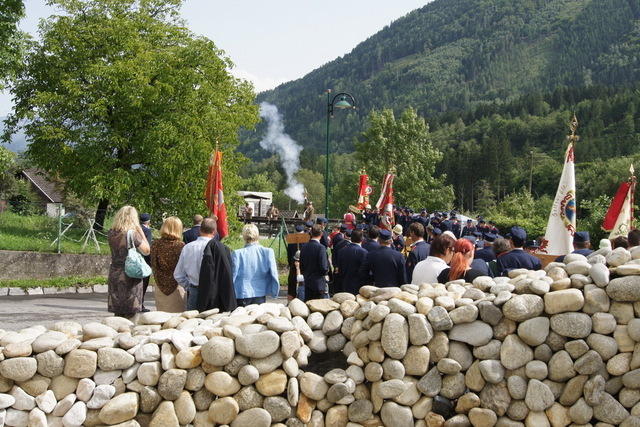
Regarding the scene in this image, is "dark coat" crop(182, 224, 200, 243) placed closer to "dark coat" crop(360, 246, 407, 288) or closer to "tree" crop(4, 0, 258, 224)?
"dark coat" crop(360, 246, 407, 288)

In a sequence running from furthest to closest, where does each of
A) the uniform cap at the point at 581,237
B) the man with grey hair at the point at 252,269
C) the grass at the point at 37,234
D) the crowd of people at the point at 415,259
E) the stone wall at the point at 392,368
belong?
the grass at the point at 37,234
the uniform cap at the point at 581,237
the man with grey hair at the point at 252,269
the crowd of people at the point at 415,259
the stone wall at the point at 392,368

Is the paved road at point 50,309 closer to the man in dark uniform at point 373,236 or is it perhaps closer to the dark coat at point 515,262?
the man in dark uniform at point 373,236

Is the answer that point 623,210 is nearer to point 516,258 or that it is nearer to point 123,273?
point 516,258

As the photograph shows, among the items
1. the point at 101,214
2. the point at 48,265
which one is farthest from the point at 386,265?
the point at 101,214

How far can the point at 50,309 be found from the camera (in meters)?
13.6

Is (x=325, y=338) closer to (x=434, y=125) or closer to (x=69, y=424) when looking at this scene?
(x=69, y=424)

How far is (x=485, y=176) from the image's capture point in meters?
99.9

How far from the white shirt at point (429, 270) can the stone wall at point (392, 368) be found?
1.50 meters

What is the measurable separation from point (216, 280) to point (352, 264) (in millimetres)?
2580

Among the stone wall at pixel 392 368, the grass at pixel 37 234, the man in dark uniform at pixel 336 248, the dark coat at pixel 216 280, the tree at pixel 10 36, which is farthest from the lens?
the tree at pixel 10 36

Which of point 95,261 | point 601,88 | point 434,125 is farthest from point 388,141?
point 601,88

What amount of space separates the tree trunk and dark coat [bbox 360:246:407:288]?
13.6 m

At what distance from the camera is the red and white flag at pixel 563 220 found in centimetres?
1299

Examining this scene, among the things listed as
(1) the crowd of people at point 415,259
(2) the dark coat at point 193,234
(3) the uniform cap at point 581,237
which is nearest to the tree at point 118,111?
(2) the dark coat at point 193,234
